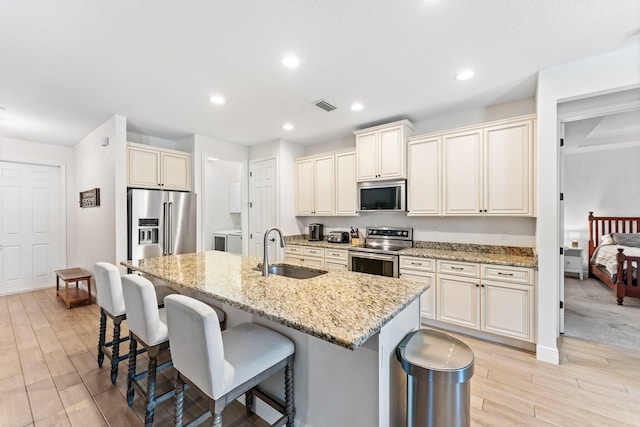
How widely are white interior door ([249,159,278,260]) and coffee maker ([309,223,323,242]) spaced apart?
62cm

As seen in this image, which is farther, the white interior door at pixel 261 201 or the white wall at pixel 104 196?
the white interior door at pixel 261 201

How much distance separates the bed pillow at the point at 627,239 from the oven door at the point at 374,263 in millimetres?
4886

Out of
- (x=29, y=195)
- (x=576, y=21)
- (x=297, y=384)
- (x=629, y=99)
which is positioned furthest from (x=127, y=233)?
(x=629, y=99)

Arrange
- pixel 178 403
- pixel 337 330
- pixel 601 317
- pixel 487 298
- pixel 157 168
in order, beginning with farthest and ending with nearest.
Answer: pixel 157 168 → pixel 601 317 → pixel 487 298 → pixel 178 403 → pixel 337 330

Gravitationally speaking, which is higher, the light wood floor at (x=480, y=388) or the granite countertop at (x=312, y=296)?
the granite countertop at (x=312, y=296)

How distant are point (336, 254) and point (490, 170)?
85.8 inches

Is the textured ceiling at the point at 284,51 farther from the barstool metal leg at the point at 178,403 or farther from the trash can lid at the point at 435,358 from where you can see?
the barstool metal leg at the point at 178,403

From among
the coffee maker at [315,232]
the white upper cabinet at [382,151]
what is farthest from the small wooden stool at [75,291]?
the white upper cabinet at [382,151]

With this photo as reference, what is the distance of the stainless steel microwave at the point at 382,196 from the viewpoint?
3.62 m

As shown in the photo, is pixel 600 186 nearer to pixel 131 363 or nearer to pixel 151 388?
pixel 151 388

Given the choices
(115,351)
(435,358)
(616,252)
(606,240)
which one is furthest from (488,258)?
(606,240)

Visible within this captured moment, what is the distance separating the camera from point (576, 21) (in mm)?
1821

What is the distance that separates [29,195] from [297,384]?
6081 mm

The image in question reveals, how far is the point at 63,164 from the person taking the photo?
16.6 feet
